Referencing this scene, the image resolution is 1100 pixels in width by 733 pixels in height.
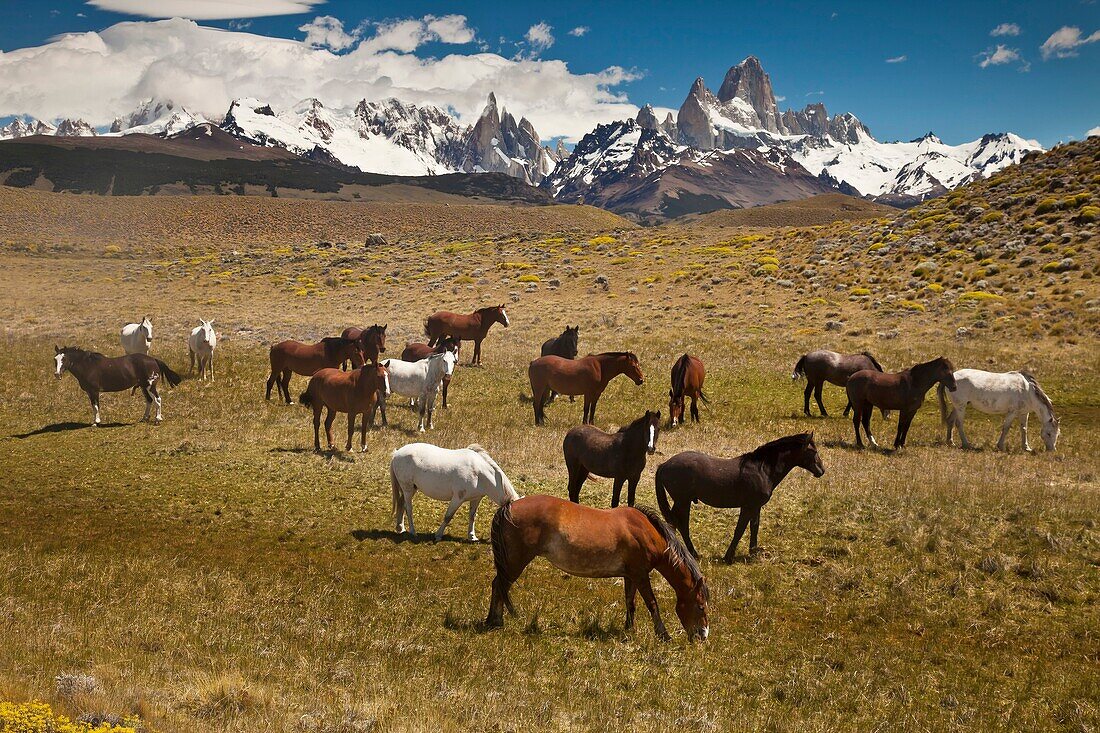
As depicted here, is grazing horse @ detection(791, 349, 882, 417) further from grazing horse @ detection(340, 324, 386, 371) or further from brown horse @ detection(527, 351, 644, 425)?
grazing horse @ detection(340, 324, 386, 371)

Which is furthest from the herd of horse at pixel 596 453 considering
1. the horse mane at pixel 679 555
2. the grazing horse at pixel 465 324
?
the grazing horse at pixel 465 324

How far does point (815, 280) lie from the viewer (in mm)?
48094

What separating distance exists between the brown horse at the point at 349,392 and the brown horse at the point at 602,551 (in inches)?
374

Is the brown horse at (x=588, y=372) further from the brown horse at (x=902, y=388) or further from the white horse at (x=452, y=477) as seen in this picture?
the white horse at (x=452, y=477)

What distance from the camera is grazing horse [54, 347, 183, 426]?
2008cm

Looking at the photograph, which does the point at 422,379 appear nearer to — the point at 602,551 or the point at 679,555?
the point at 602,551

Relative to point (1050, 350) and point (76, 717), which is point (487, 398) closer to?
point (76, 717)

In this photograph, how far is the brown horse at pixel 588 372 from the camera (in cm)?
2000

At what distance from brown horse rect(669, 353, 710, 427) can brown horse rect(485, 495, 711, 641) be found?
40.1ft

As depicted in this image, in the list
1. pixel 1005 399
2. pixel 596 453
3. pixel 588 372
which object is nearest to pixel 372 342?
pixel 588 372

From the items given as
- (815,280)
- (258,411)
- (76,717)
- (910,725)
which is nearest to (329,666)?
(76,717)

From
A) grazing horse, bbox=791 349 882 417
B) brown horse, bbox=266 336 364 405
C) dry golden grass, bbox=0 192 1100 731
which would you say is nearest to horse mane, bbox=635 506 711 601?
dry golden grass, bbox=0 192 1100 731

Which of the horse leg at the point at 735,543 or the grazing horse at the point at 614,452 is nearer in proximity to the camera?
the horse leg at the point at 735,543

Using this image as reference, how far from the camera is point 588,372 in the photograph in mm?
20125
